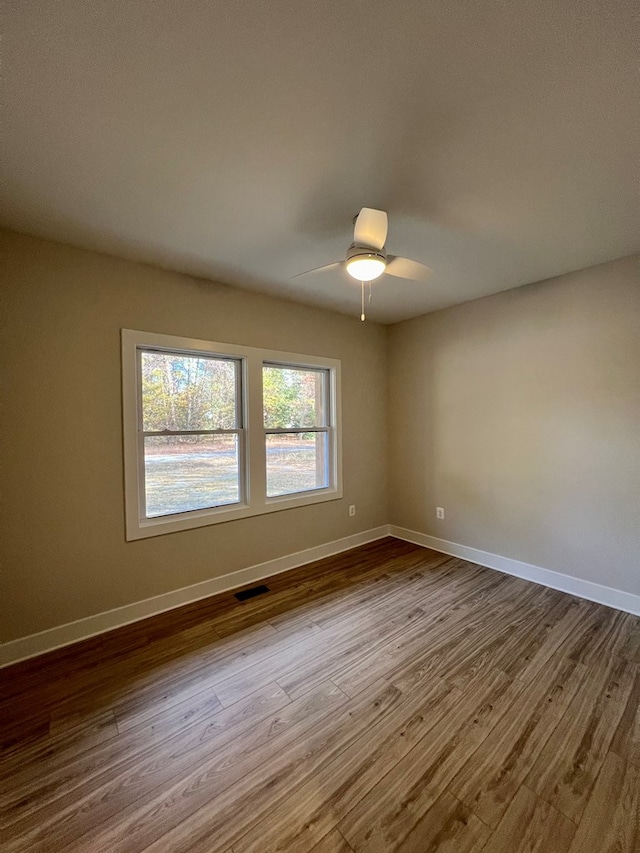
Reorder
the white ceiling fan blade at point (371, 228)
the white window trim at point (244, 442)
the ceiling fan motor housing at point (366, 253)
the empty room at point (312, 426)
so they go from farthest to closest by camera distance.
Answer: the white window trim at point (244, 442) < the ceiling fan motor housing at point (366, 253) < the white ceiling fan blade at point (371, 228) < the empty room at point (312, 426)

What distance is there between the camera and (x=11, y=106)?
1216mm

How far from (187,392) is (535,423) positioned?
9.88ft

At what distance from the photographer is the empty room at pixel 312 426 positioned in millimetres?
1140

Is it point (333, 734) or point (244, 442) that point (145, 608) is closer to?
point (244, 442)

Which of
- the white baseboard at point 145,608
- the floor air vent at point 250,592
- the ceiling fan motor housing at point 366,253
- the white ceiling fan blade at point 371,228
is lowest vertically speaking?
the floor air vent at point 250,592

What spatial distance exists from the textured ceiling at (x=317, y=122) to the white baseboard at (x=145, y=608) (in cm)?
251

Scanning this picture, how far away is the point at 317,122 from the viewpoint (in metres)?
1.32

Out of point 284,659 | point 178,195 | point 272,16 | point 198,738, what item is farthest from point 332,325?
point 198,738

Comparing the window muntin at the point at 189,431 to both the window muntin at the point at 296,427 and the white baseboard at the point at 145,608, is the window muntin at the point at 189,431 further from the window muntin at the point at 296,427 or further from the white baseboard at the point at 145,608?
the white baseboard at the point at 145,608

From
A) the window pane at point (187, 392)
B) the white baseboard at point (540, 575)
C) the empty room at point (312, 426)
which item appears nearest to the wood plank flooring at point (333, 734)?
the empty room at point (312, 426)

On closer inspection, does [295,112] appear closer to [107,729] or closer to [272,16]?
[272,16]

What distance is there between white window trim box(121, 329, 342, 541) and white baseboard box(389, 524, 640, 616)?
4.00 ft

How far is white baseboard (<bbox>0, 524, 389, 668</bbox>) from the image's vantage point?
2068 millimetres

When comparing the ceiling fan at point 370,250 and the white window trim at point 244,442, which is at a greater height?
the ceiling fan at point 370,250
